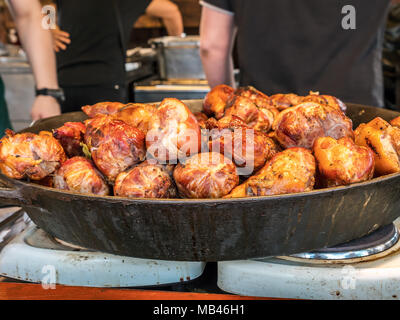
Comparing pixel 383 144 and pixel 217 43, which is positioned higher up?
pixel 217 43

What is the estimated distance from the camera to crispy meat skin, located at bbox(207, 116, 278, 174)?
3.20ft

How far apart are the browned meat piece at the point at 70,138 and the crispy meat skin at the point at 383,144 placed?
82 centimetres

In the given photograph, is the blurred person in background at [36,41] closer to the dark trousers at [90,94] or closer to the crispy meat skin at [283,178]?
the dark trousers at [90,94]

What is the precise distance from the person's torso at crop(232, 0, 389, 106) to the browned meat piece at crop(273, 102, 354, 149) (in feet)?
3.38

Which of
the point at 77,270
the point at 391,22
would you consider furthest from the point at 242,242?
the point at 391,22

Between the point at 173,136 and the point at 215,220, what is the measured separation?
0.84ft

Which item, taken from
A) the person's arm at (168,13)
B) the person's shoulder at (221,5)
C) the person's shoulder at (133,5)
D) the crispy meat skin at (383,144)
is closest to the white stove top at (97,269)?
the crispy meat skin at (383,144)

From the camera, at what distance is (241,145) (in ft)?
3.19

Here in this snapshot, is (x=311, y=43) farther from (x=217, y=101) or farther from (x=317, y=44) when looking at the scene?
(x=217, y=101)

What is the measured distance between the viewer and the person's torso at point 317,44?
194 centimetres

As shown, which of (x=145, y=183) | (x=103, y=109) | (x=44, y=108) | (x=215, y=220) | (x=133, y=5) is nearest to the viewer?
(x=215, y=220)

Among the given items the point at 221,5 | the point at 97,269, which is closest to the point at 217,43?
the point at 221,5
